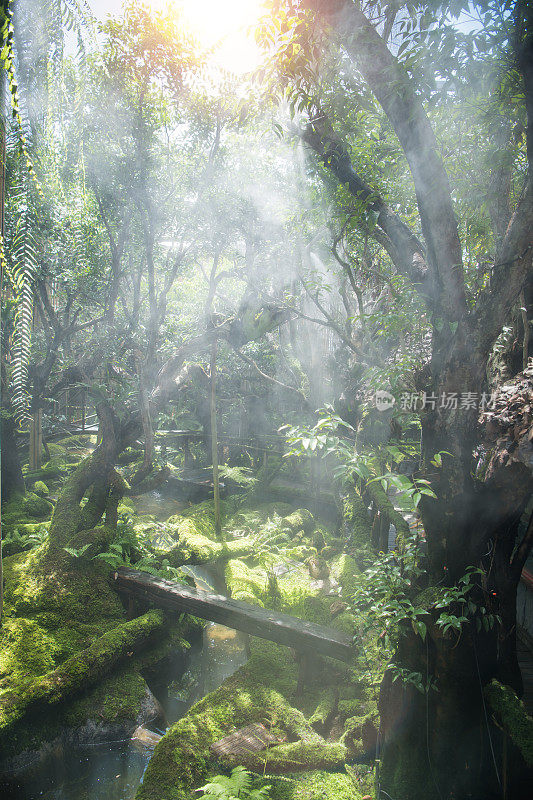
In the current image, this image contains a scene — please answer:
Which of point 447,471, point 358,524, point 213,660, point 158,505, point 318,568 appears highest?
Result: point 447,471

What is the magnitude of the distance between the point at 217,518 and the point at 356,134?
7.17 meters

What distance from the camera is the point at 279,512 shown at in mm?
10797

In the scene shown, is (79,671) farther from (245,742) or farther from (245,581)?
(245,581)

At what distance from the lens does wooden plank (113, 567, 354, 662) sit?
13.7 ft

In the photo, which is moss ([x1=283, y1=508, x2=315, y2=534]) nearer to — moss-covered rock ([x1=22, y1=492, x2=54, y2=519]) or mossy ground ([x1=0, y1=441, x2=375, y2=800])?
mossy ground ([x1=0, y1=441, x2=375, y2=800])

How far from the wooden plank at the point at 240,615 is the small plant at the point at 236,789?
132 centimetres

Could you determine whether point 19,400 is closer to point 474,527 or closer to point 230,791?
point 230,791

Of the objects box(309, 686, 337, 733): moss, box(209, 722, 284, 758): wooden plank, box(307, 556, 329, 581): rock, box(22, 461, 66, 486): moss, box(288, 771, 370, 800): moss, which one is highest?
box(22, 461, 66, 486): moss

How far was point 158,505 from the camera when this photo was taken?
12086 millimetres

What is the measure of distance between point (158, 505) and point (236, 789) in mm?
9662

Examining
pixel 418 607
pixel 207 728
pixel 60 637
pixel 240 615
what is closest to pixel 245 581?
pixel 240 615

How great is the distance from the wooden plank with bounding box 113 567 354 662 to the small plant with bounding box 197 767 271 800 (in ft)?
4.32

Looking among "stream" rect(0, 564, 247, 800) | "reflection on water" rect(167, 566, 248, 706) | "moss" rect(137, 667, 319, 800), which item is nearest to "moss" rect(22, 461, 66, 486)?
"reflection on water" rect(167, 566, 248, 706)


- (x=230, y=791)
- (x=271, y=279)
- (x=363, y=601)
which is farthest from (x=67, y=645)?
(x=271, y=279)
